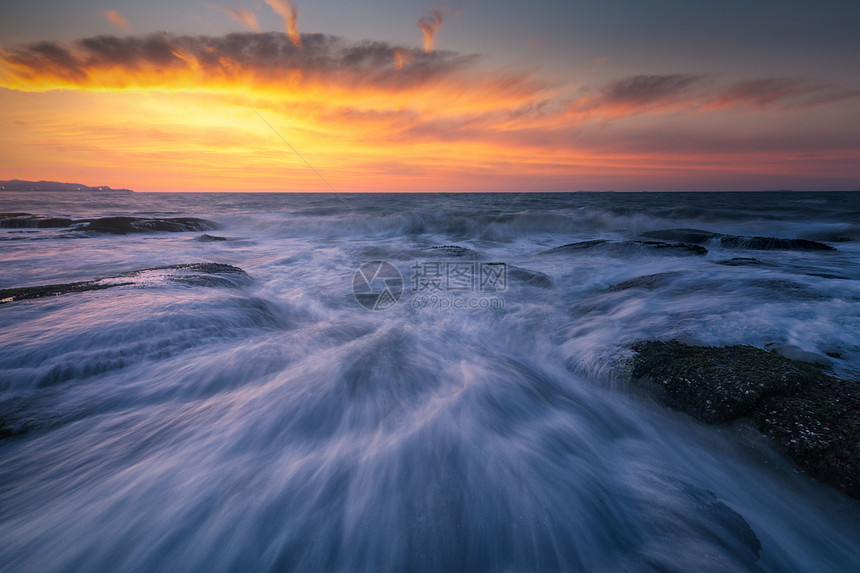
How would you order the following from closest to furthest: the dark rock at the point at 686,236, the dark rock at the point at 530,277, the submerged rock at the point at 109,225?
the dark rock at the point at 530,277, the dark rock at the point at 686,236, the submerged rock at the point at 109,225

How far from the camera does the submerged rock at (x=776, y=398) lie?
2.08 m

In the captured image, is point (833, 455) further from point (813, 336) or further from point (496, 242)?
point (496, 242)

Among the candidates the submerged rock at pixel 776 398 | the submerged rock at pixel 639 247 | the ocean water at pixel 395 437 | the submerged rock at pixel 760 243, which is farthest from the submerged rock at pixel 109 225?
the submerged rock at pixel 760 243

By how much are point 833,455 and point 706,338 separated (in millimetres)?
1835

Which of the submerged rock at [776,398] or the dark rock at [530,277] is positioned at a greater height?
the submerged rock at [776,398]

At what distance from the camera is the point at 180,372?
12.0ft

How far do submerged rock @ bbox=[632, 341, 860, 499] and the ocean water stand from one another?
0.38 ft

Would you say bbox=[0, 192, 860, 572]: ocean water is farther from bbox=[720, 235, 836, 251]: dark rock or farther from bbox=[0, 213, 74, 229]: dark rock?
bbox=[0, 213, 74, 229]: dark rock

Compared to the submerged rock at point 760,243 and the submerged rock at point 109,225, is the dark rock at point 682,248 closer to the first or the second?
the submerged rock at point 760,243

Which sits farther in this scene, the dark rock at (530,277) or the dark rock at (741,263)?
the dark rock at (530,277)

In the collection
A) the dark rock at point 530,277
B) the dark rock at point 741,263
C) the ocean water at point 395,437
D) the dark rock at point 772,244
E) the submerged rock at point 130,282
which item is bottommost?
the dark rock at point 530,277

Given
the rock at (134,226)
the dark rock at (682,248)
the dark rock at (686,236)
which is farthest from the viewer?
the rock at (134,226)

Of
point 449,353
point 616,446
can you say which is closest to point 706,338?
point 616,446

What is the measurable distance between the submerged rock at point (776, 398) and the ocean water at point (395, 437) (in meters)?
0.12
